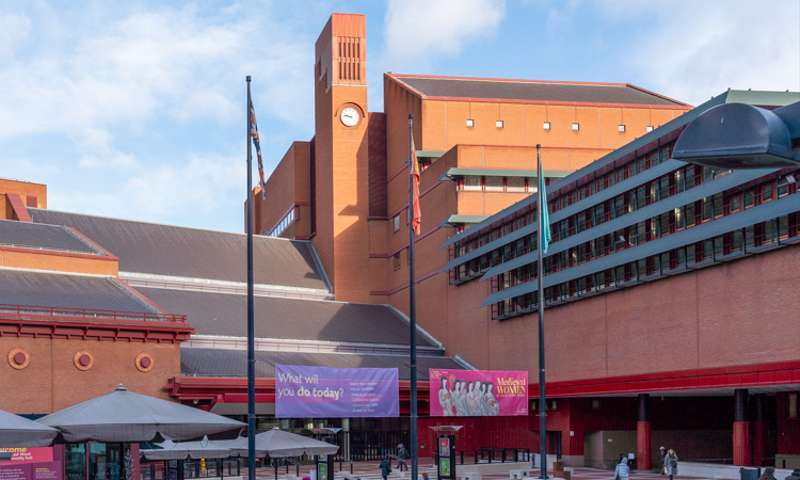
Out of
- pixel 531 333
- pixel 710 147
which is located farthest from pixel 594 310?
pixel 710 147

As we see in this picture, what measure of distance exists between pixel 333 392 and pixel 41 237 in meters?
27.1

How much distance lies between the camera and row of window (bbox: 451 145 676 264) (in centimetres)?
5616

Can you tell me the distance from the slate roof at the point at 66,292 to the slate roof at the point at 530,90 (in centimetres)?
3515

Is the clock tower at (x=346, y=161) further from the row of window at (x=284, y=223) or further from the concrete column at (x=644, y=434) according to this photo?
the concrete column at (x=644, y=434)

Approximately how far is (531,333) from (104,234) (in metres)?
37.0

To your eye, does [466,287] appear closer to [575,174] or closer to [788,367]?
[575,174]

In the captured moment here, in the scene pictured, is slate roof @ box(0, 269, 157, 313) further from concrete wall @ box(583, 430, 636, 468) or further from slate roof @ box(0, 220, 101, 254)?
concrete wall @ box(583, 430, 636, 468)

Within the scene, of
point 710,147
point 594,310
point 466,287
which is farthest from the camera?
point 466,287

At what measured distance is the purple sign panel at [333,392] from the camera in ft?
171

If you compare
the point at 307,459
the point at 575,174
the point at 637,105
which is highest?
the point at 637,105

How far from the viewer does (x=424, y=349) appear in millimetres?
82062

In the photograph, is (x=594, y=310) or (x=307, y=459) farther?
(x=307, y=459)

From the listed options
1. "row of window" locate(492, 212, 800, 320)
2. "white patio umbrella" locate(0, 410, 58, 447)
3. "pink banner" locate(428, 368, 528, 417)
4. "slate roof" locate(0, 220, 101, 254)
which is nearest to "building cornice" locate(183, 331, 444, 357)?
"slate roof" locate(0, 220, 101, 254)

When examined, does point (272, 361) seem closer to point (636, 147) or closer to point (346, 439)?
point (346, 439)
